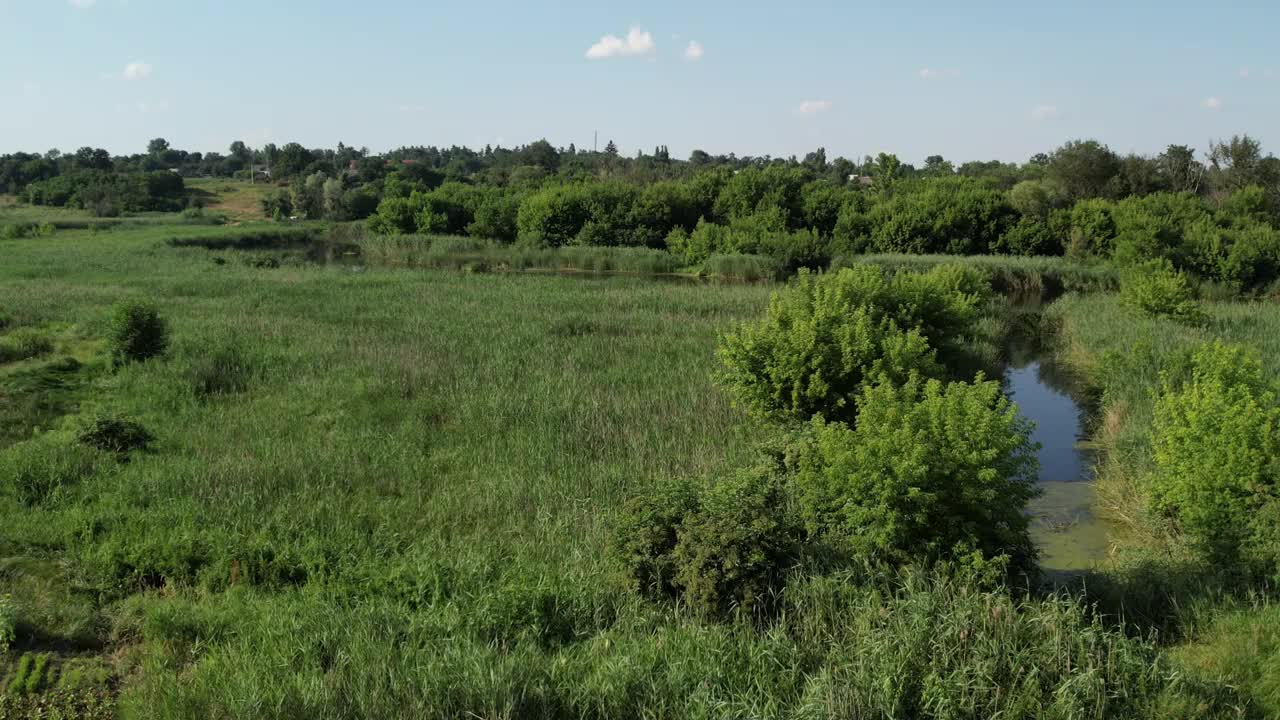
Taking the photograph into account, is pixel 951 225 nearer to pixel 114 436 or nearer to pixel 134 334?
pixel 134 334

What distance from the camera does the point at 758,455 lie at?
10812 mm

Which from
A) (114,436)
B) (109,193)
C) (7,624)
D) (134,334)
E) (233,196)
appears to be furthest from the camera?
(233,196)

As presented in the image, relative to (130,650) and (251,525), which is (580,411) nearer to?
(251,525)

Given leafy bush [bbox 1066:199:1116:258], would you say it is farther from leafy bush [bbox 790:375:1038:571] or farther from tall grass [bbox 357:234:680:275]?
leafy bush [bbox 790:375:1038:571]

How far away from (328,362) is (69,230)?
47.9 metres

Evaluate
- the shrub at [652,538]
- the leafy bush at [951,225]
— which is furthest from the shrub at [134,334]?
the leafy bush at [951,225]

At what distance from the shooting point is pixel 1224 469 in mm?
7941

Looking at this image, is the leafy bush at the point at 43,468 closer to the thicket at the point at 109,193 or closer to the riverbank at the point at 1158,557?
the riverbank at the point at 1158,557

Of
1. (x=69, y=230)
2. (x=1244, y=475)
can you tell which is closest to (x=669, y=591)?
(x=1244, y=475)

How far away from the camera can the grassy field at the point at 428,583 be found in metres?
5.56

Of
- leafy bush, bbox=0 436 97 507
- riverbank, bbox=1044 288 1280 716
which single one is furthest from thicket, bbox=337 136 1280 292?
leafy bush, bbox=0 436 97 507

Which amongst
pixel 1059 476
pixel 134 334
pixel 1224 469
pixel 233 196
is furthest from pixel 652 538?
pixel 233 196

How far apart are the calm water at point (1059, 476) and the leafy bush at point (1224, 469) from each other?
3.42 feet

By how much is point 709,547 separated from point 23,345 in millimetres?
15525
